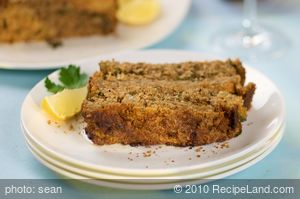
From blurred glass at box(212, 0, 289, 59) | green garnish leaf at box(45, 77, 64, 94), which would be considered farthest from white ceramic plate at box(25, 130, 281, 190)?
blurred glass at box(212, 0, 289, 59)

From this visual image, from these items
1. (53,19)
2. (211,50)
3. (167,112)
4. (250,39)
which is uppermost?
(53,19)

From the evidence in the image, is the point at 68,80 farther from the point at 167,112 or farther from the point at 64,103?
the point at 167,112

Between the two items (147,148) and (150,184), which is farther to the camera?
(147,148)

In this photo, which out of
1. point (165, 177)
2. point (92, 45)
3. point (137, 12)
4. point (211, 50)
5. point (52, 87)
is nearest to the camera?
point (165, 177)

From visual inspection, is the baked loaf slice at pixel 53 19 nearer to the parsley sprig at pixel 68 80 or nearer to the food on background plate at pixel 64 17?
the food on background plate at pixel 64 17

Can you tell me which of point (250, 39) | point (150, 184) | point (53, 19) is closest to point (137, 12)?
point (53, 19)

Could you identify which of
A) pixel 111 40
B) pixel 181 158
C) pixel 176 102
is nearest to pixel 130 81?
pixel 176 102
